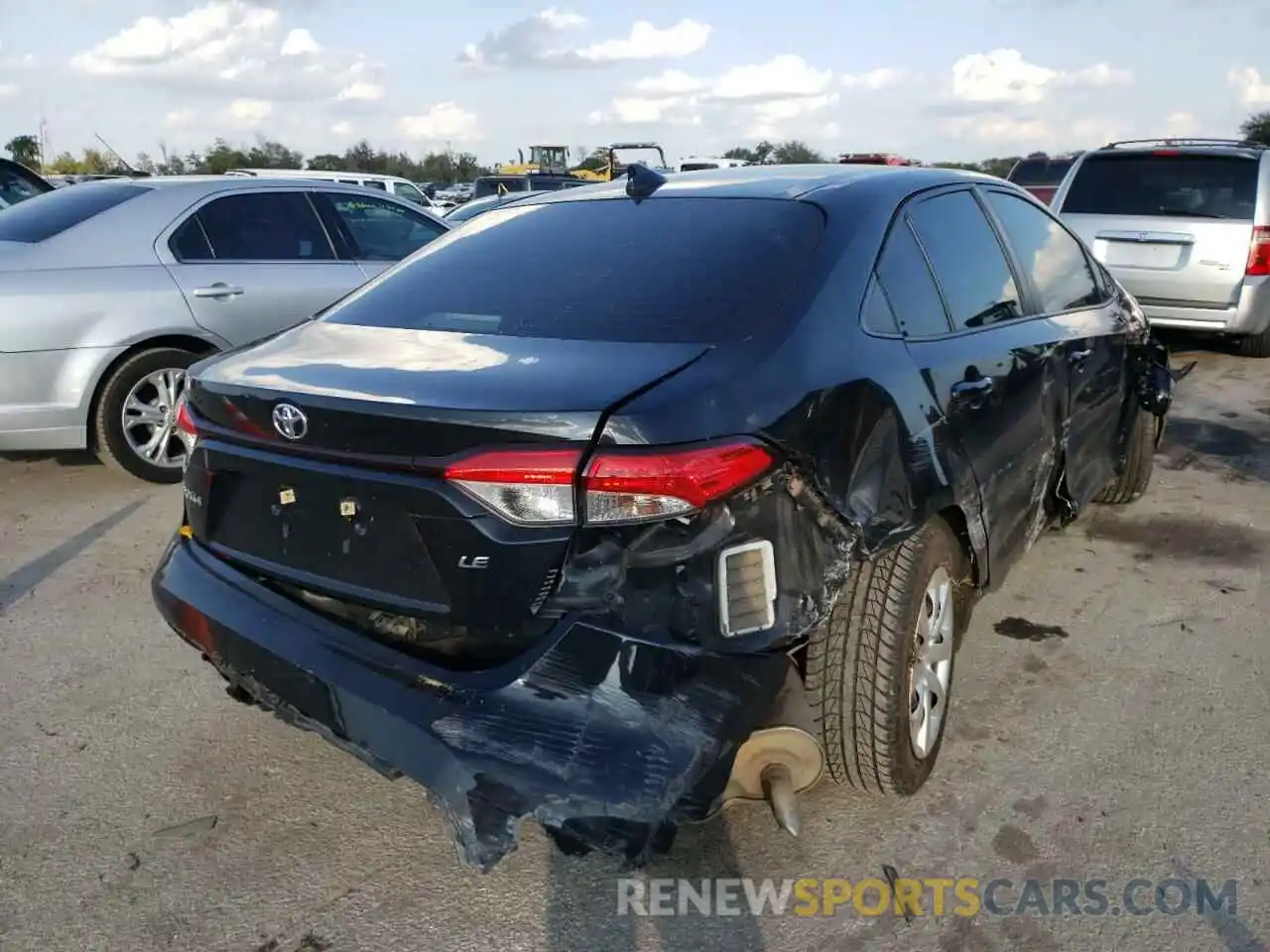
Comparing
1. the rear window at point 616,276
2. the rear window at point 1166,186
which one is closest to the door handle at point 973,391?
the rear window at point 616,276

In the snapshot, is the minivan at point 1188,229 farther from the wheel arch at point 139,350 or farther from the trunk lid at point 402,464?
the trunk lid at point 402,464

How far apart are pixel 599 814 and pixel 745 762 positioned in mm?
359

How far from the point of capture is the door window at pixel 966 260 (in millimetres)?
3129

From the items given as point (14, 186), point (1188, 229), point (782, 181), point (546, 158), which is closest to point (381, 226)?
point (782, 181)

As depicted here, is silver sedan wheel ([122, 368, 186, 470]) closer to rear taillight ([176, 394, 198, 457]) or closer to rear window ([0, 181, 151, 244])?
rear window ([0, 181, 151, 244])

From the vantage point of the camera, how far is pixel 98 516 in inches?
207

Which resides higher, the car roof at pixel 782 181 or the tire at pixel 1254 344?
the car roof at pixel 782 181

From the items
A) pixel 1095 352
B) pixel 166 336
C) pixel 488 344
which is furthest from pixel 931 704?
pixel 166 336

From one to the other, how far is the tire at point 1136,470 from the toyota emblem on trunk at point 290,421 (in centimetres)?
387

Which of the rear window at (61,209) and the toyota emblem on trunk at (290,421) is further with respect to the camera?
the rear window at (61,209)

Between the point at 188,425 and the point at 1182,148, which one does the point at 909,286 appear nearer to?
the point at 188,425

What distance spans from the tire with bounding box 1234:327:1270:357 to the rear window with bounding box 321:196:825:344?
764cm

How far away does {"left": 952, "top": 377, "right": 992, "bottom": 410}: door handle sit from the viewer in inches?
115

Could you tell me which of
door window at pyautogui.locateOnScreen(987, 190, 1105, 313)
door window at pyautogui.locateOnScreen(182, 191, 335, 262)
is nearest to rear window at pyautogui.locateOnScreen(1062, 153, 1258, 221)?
door window at pyautogui.locateOnScreen(987, 190, 1105, 313)
